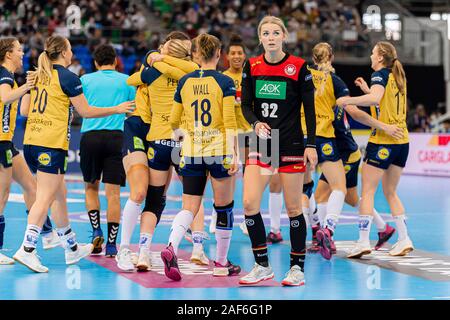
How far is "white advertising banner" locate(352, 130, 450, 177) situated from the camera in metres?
22.0

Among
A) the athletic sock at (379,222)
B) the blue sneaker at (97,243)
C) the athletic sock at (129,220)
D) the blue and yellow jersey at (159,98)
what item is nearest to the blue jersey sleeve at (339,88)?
the athletic sock at (379,222)

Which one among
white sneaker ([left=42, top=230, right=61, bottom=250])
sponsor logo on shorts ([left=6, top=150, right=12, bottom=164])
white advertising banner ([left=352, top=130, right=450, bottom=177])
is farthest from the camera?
white advertising banner ([left=352, top=130, right=450, bottom=177])

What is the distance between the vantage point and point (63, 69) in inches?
337

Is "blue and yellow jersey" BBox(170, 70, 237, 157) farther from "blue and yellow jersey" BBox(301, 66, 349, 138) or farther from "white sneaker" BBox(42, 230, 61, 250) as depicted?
"white sneaker" BBox(42, 230, 61, 250)

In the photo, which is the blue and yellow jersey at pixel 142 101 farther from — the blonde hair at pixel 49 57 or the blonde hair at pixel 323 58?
the blonde hair at pixel 323 58

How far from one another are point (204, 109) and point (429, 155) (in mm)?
15632

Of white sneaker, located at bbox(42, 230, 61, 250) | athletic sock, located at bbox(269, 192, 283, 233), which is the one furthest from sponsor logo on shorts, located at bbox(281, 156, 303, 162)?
white sneaker, located at bbox(42, 230, 61, 250)

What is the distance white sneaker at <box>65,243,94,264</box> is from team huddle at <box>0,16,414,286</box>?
1 centimetres

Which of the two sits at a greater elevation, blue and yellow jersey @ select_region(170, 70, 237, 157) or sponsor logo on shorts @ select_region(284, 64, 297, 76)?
sponsor logo on shorts @ select_region(284, 64, 297, 76)

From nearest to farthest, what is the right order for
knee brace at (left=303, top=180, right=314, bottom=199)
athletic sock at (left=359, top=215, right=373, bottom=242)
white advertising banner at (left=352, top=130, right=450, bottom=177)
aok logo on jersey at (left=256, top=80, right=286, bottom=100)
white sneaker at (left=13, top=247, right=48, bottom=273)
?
aok logo on jersey at (left=256, top=80, right=286, bottom=100), white sneaker at (left=13, top=247, right=48, bottom=273), athletic sock at (left=359, top=215, right=373, bottom=242), knee brace at (left=303, top=180, right=314, bottom=199), white advertising banner at (left=352, top=130, right=450, bottom=177)

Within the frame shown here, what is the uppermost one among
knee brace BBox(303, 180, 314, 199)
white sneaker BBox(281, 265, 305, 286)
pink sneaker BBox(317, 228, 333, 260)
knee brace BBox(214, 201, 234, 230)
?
knee brace BBox(303, 180, 314, 199)

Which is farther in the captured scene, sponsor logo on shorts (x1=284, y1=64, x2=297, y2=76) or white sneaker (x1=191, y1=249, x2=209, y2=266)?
white sneaker (x1=191, y1=249, x2=209, y2=266)

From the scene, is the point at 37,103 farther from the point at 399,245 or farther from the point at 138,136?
the point at 399,245

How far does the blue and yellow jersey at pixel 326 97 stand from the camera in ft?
32.2
